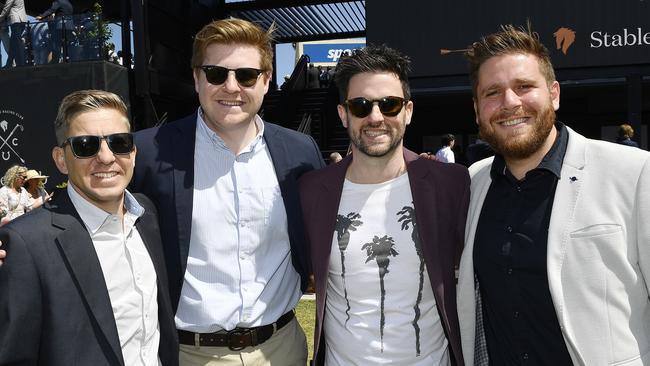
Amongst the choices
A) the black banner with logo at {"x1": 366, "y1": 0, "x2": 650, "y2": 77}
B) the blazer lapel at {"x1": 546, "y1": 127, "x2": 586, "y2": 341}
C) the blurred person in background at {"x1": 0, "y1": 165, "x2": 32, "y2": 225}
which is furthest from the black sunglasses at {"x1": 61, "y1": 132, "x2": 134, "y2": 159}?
the black banner with logo at {"x1": 366, "y1": 0, "x2": 650, "y2": 77}

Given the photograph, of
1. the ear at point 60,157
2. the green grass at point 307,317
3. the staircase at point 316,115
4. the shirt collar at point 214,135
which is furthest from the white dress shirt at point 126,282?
the staircase at point 316,115

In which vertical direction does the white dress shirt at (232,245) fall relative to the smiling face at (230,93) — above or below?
below

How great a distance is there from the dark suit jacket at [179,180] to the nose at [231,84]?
14.0 inches

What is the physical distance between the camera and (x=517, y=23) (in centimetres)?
1506

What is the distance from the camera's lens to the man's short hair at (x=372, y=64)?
316cm

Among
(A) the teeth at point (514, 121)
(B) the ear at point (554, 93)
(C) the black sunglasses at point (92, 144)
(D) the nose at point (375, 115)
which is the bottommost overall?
(C) the black sunglasses at point (92, 144)

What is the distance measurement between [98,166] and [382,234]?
1.44 metres

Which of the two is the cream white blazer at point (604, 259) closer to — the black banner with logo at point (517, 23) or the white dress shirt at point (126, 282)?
the white dress shirt at point (126, 282)

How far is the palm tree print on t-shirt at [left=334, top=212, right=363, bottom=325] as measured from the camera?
2944mm

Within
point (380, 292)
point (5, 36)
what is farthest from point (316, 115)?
point (380, 292)

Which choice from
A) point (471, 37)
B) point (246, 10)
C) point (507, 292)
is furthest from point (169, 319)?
point (246, 10)

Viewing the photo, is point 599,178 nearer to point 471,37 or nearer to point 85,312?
point 85,312

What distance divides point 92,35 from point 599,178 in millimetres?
13602

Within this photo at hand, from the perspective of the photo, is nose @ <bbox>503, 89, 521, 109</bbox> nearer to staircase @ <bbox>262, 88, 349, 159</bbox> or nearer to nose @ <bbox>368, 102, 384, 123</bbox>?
nose @ <bbox>368, 102, 384, 123</bbox>
